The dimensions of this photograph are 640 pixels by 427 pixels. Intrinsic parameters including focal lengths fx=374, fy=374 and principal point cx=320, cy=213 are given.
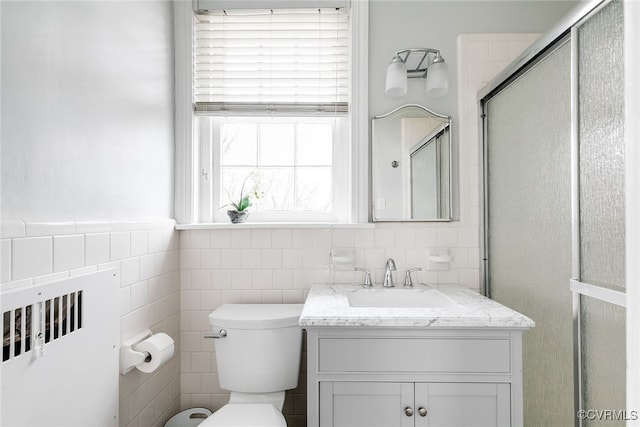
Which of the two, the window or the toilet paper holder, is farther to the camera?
the window

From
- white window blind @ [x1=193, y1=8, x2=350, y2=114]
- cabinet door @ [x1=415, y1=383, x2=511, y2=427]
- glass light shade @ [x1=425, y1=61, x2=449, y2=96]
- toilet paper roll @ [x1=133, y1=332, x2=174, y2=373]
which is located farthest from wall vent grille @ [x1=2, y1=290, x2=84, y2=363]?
glass light shade @ [x1=425, y1=61, x2=449, y2=96]

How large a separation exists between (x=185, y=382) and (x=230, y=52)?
1.71 metres

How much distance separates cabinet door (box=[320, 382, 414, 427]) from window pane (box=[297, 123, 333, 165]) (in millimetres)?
1151

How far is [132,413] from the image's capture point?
1.43m

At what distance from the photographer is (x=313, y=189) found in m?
2.03

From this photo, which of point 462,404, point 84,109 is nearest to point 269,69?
point 84,109

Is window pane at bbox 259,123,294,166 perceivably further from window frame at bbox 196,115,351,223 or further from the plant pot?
the plant pot

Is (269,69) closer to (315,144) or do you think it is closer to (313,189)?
(315,144)

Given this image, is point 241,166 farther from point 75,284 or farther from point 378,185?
point 75,284

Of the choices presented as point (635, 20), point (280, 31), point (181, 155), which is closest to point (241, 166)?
point (181, 155)

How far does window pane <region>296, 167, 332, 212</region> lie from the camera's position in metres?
2.03

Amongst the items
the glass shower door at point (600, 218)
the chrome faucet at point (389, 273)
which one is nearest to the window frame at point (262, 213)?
the chrome faucet at point (389, 273)

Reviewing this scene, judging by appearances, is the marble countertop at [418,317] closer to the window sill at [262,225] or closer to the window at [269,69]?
the window sill at [262,225]

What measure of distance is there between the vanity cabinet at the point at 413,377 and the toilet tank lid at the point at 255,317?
1.09 ft
